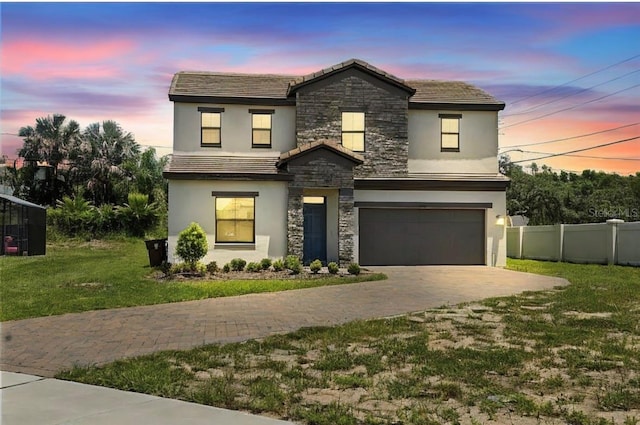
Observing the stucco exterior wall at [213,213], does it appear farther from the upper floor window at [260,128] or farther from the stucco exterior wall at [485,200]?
A: the stucco exterior wall at [485,200]

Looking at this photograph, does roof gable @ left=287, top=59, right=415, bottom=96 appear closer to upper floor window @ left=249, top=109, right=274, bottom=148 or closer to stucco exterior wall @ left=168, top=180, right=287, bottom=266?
upper floor window @ left=249, top=109, right=274, bottom=148

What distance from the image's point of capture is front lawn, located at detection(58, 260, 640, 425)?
5.50 metres

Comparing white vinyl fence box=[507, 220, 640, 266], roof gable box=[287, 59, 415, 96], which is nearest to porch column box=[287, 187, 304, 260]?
roof gable box=[287, 59, 415, 96]

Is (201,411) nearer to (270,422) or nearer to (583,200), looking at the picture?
(270,422)

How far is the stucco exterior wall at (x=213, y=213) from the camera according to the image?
A: 20.9 metres

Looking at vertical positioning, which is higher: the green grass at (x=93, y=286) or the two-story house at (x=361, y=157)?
the two-story house at (x=361, y=157)

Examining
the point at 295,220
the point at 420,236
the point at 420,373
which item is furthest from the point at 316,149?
the point at 420,373

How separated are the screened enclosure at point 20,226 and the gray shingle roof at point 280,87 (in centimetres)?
814

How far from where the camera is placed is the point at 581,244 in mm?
24172

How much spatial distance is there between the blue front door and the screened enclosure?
11.6 m

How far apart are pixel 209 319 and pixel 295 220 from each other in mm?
10653

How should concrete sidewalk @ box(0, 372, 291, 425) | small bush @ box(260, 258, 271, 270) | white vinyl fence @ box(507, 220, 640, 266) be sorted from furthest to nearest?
1. white vinyl fence @ box(507, 220, 640, 266)
2. small bush @ box(260, 258, 271, 270)
3. concrete sidewalk @ box(0, 372, 291, 425)

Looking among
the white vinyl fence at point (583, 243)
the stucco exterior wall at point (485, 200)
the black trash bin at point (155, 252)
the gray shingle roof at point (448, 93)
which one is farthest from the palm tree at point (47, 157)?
the white vinyl fence at point (583, 243)

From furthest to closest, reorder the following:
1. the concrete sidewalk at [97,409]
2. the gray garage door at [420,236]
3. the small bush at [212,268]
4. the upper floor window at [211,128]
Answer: the upper floor window at [211,128]
the gray garage door at [420,236]
the small bush at [212,268]
the concrete sidewalk at [97,409]
